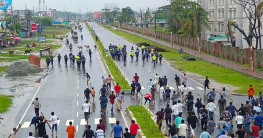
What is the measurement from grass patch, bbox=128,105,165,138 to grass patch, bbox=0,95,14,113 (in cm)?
797

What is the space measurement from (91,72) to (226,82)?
14.0 metres

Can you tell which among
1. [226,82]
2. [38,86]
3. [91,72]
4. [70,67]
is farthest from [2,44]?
[226,82]

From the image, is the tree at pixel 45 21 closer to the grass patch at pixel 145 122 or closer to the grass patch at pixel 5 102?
the grass patch at pixel 5 102

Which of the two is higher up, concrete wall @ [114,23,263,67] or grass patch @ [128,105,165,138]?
concrete wall @ [114,23,263,67]

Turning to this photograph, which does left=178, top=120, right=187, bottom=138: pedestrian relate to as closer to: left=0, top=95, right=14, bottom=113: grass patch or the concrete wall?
left=0, top=95, right=14, bottom=113: grass patch

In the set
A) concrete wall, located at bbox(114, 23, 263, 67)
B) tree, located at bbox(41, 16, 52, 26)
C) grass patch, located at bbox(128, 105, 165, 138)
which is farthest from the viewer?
tree, located at bbox(41, 16, 52, 26)

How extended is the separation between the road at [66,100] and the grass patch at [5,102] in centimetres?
112

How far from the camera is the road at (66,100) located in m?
23.2

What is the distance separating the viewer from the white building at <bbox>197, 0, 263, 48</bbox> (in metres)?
76.4

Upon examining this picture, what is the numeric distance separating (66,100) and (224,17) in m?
62.0

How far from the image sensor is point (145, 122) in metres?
22.2

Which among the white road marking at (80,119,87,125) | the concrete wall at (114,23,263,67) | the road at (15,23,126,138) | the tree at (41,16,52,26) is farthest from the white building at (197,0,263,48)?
the tree at (41,16,52,26)

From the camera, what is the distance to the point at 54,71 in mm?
46500

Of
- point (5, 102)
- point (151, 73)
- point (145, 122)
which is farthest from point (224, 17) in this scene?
point (145, 122)
